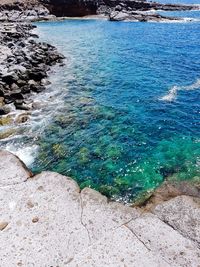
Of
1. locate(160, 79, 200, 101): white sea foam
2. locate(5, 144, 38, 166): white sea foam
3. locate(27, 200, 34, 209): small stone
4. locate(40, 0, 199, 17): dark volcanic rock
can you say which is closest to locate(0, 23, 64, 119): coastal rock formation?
locate(5, 144, 38, 166): white sea foam

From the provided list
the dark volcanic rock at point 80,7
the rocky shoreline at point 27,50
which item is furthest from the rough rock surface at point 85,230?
the dark volcanic rock at point 80,7

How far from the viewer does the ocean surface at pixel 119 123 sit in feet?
52.6

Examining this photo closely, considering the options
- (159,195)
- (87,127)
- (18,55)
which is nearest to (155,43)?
(18,55)

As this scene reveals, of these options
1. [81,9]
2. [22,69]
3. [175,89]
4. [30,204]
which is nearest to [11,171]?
[30,204]

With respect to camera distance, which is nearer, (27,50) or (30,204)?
(30,204)

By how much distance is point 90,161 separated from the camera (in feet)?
55.6

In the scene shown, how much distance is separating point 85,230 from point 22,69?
75.4 feet

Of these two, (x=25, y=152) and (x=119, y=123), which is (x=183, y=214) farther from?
(x=119, y=123)

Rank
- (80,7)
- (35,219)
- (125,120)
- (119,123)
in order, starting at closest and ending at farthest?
1. (35,219)
2. (119,123)
3. (125,120)
4. (80,7)

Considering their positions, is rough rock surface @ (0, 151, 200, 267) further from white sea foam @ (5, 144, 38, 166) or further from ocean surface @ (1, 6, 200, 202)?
white sea foam @ (5, 144, 38, 166)

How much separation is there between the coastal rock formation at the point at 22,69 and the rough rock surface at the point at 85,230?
12863mm

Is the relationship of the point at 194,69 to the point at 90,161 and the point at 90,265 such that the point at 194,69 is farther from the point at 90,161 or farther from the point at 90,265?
the point at 90,265

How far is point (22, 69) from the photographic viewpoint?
2984 cm

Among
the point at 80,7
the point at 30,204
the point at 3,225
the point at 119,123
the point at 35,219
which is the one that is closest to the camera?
the point at 3,225
